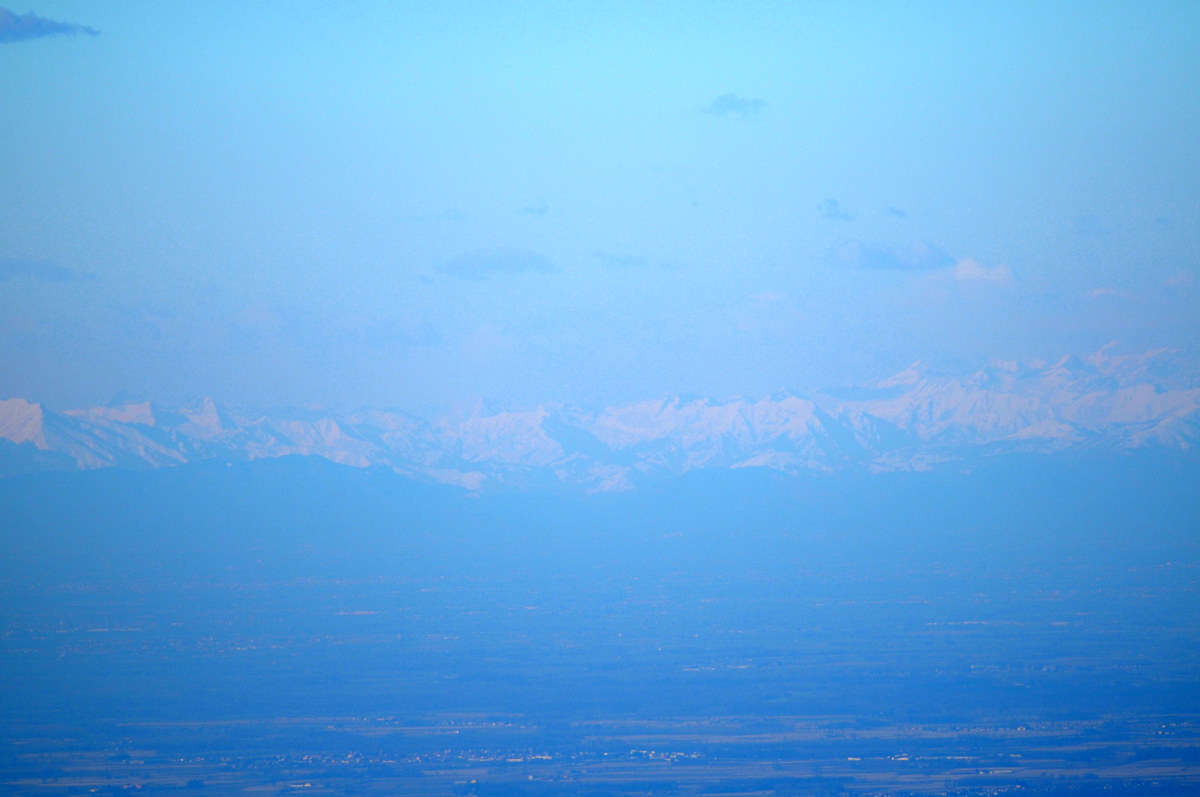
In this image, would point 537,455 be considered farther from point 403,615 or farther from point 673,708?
point 673,708

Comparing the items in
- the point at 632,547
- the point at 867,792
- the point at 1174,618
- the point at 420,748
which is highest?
the point at 632,547

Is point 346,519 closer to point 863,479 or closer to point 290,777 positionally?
point 863,479

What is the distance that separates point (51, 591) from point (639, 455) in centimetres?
9005

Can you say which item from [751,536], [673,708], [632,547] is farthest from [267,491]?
[673,708]

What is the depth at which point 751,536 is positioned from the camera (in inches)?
3615

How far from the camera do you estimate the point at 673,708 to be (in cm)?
4022

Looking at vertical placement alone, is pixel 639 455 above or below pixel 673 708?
above

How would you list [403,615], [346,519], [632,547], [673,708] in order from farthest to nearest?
[346,519]
[632,547]
[403,615]
[673,708]

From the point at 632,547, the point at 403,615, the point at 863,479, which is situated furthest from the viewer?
the point at 863,479

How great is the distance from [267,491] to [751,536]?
138ft

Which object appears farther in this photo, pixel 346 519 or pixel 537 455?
pixel 537 455

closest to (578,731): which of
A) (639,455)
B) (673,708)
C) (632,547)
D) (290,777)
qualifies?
(673,708)

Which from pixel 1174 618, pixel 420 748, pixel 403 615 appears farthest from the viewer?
pixel 403 615

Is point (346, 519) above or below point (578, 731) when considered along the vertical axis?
above
